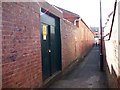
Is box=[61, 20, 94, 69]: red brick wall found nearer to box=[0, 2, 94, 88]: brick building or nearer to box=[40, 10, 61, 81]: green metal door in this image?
box=[40, 10, 61, 81]: green metal door

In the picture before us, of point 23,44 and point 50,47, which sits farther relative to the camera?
point 50,47

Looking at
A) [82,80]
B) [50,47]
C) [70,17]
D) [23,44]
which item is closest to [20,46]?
[23,44]

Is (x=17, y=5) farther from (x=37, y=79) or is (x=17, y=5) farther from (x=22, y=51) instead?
(x=37, y=79)

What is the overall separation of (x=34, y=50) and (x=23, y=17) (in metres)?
1.26

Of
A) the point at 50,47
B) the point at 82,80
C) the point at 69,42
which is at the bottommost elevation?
the point at 82,80

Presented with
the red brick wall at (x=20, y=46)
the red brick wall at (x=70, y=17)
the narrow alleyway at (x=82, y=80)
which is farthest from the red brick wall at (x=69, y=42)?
the red brick wall at (x=20, y=46)

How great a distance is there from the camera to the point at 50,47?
914 centimetres

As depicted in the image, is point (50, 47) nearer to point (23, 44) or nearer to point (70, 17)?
point (23, 44)

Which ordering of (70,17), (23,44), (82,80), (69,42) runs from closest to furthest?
(23,44)
(82,80)
(69,42)
(70,17)

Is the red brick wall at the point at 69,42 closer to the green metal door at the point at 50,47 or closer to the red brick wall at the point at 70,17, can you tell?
the green metal door at the point at 50,47

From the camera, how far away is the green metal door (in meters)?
8.10

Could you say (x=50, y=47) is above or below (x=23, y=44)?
below

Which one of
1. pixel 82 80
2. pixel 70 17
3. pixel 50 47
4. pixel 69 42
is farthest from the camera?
pixel 70 17

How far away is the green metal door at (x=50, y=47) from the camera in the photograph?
26.6 feet
